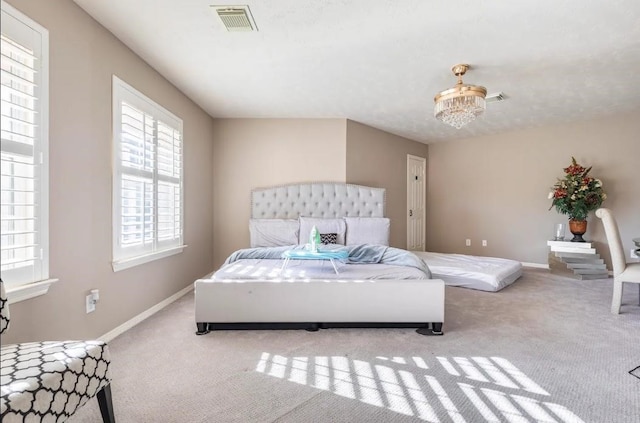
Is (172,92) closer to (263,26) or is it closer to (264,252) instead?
(263,26)

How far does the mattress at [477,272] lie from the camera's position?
3.96 meters

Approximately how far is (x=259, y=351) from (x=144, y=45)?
270 cm

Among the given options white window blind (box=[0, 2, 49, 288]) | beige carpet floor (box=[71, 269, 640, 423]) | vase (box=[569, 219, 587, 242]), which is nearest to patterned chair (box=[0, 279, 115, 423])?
beige carpet floor (box=[71, 269, 640, 423])

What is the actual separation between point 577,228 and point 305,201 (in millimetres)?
4076

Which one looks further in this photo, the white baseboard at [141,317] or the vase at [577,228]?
the vase at [577,228]

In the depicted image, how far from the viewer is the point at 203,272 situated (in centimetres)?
456

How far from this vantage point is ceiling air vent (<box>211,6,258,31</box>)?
2.25 m

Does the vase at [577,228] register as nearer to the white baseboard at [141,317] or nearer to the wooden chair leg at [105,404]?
the white baseboard at [141,317]

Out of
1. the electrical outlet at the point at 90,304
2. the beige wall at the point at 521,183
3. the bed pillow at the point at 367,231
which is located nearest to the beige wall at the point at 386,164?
the bed pillow at the point at 367,231

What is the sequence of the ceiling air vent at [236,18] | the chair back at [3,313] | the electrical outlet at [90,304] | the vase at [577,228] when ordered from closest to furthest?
the chair back at [3,313], the ceiling air vent at [236,18], the electrical outlet at [90,304], the vase at [577,228]

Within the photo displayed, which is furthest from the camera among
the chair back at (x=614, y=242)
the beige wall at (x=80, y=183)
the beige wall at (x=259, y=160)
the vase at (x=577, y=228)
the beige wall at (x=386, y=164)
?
the beige wall at (x=386, y=164)

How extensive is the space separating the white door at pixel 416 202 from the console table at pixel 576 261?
7.25 feet

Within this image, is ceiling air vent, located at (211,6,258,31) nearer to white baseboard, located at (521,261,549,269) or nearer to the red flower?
the red flower

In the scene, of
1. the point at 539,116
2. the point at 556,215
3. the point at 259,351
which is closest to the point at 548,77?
the point at 539,116
